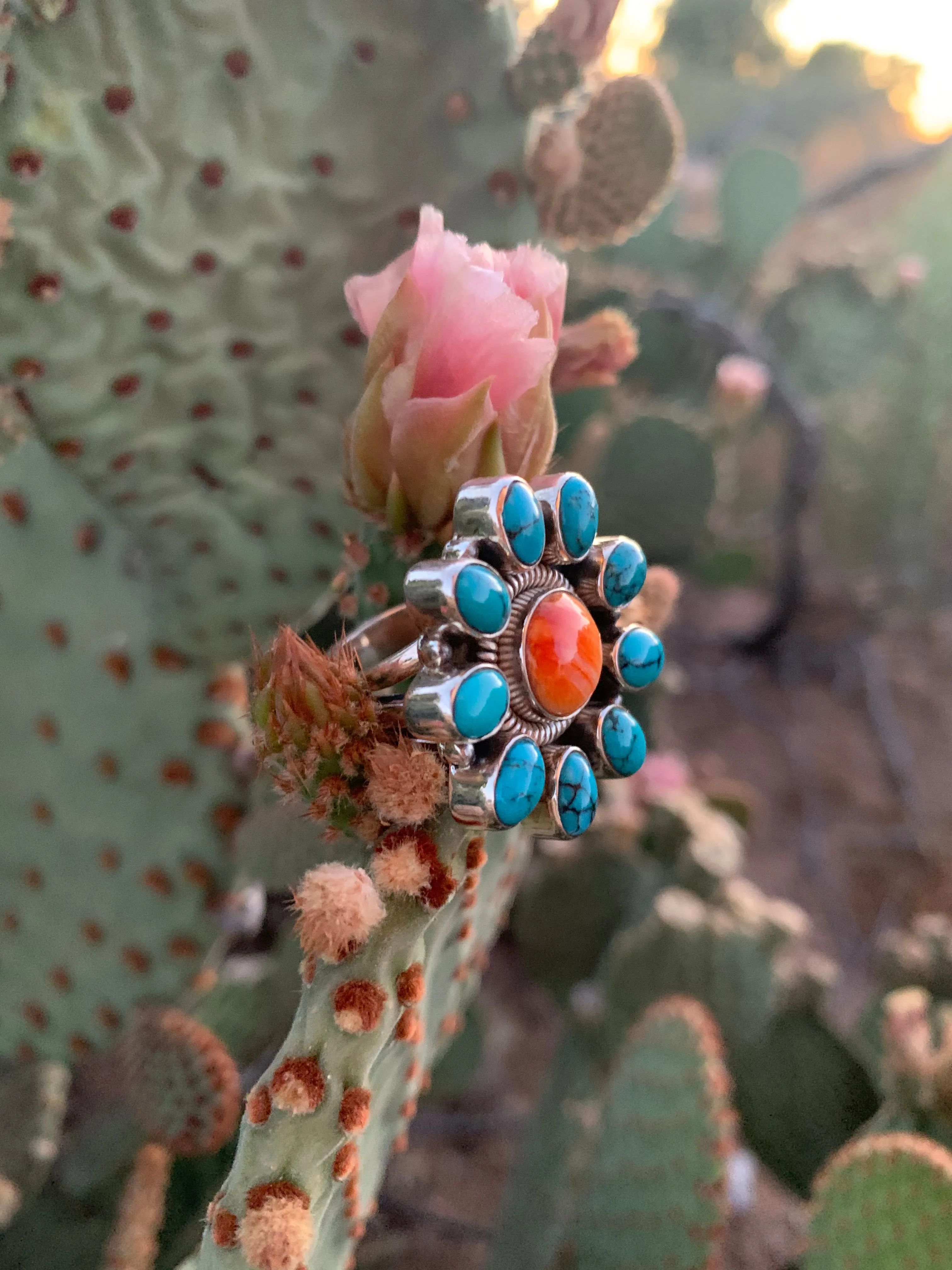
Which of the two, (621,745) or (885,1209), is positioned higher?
(621,745)

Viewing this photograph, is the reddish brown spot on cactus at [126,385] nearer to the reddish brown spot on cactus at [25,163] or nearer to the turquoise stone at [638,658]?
the reddish brown spot on cactus at [25,163]

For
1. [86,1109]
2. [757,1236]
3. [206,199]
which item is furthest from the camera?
[757,1236]

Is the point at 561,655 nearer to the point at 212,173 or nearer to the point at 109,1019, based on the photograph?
the point at 212,173

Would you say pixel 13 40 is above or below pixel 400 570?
above

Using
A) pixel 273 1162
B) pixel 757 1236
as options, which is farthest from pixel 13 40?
pixel 757 1236

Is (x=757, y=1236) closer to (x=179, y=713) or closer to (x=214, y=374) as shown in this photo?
(x=179, y=713)

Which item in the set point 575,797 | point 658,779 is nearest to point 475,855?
point 575,797
